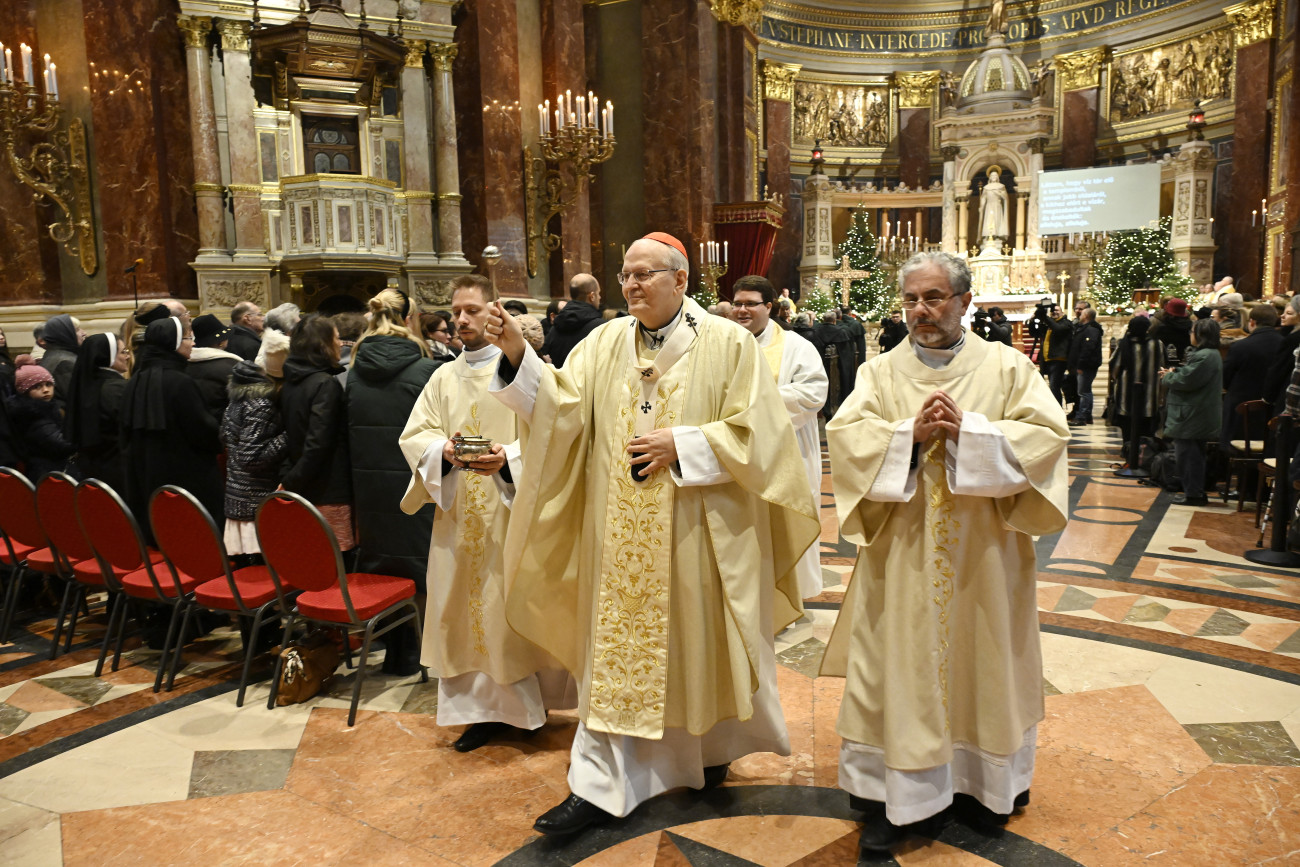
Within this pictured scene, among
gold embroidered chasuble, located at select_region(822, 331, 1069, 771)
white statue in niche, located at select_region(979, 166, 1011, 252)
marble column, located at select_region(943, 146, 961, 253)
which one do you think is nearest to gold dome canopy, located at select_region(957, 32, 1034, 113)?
marble column, located at select_region(943, 146, 961, 253)

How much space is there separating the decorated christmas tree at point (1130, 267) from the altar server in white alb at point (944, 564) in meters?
17.7

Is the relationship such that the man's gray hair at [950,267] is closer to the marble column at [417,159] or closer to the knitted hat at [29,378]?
the knitted hat at [29,378]

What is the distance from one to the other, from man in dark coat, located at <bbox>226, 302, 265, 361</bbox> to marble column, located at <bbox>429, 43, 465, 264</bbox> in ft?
14.6

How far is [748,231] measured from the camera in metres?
14.4

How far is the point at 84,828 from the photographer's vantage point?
300cm

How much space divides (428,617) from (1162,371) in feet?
23.7

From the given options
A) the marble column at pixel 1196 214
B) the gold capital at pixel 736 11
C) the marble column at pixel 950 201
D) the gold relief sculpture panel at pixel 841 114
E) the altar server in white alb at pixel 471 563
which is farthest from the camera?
the gold relief sculpture panel at pixel 841 114

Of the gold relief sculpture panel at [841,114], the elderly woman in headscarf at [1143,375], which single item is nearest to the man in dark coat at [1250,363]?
the elderly woman in headscarf at [1143,375]

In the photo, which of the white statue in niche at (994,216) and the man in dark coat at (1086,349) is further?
the white statue in niche at (994,216)

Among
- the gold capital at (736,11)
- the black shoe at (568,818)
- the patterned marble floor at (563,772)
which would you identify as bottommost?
the patterned marble floor at (563,772)

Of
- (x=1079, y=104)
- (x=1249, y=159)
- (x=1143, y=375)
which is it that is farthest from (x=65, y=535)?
(x=1079, y=104)

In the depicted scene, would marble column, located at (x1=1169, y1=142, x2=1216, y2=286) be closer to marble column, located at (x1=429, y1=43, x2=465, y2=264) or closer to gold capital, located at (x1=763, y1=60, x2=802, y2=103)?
gold capital, located at (x1=763, y1=60, x2=802, y2=103)

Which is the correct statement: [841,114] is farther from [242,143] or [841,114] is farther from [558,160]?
[242,143]

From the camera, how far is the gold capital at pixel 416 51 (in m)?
10.5
